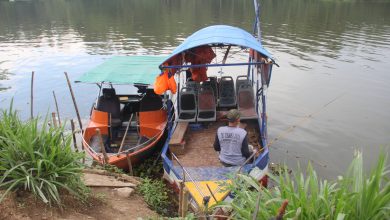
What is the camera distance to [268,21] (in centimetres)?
3416

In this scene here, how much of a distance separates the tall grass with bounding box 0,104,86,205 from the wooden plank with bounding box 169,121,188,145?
381 centimetres

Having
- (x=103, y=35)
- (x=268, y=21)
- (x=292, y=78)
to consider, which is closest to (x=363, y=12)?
(x=268, y=21)

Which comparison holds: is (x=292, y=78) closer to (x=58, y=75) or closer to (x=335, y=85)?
(x=335, y=85)

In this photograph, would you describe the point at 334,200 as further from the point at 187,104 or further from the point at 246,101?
the point at 187,104

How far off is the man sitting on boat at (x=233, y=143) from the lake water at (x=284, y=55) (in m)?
3.90

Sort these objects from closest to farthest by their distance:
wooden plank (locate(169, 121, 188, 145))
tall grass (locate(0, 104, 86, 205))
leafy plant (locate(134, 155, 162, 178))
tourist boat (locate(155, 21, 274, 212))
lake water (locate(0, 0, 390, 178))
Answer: tall grass (locate(0, 104, 86, 205))
tourist boat (locate(155, 21, 274, 212))
wooden plank (locate(169, 121, 188, 145))
leafy plant (locate(134, 155, 162, 178))
lake water (locate(0, 0, 390, 178))

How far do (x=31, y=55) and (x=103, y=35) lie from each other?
7.52 m

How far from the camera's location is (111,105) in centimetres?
1137

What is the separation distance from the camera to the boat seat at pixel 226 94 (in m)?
12.1

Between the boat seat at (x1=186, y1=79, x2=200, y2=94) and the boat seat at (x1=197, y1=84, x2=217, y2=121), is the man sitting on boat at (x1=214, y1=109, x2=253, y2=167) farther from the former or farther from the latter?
the boat seat at (x1=186, y1=79, x2=200, y2=94)

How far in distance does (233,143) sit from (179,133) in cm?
266

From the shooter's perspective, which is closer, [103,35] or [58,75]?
[58,75]

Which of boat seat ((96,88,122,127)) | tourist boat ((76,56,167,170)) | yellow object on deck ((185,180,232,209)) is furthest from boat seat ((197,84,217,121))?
yellow object on deck ((185,180,232,209))

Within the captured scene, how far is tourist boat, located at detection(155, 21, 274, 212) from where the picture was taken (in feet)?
26.0
